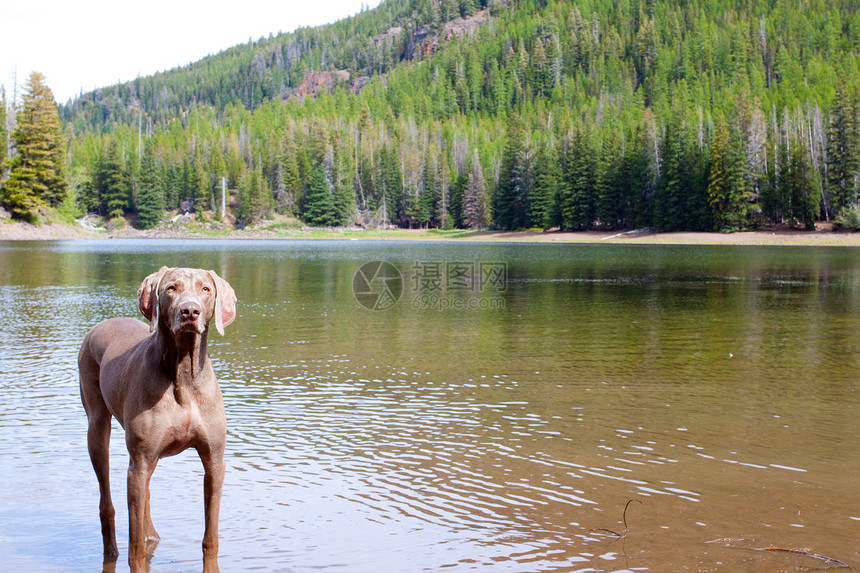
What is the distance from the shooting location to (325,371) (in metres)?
15.1

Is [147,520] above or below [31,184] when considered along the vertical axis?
below

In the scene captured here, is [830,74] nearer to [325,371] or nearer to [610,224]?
[610,224]

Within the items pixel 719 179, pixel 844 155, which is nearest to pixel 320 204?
pixel 719 179

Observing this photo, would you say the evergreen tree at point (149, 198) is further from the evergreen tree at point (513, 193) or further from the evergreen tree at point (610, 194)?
the evergreen tree at point (610, 194)

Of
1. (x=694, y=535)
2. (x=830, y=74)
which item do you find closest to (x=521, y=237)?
(x=830, y=74)

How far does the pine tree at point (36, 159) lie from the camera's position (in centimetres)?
8750

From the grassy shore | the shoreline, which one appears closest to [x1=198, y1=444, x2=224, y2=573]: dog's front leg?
the grassy shore

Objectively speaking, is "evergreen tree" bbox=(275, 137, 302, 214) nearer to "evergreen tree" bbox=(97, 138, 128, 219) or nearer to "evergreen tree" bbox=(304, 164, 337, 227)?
"evergreen tree" bbox=(304, 164, 337, 227)

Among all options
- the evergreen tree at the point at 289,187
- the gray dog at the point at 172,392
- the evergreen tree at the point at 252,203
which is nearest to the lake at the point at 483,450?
the gray dog at the point at 172,392

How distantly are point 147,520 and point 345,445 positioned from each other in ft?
11.3

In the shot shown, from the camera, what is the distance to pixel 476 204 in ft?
440

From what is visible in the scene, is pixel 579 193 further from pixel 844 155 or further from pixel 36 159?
pixel 36 159

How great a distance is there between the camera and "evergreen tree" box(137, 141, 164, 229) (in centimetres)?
13300

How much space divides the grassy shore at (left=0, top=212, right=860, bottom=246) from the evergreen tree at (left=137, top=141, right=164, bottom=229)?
2.27 metres
